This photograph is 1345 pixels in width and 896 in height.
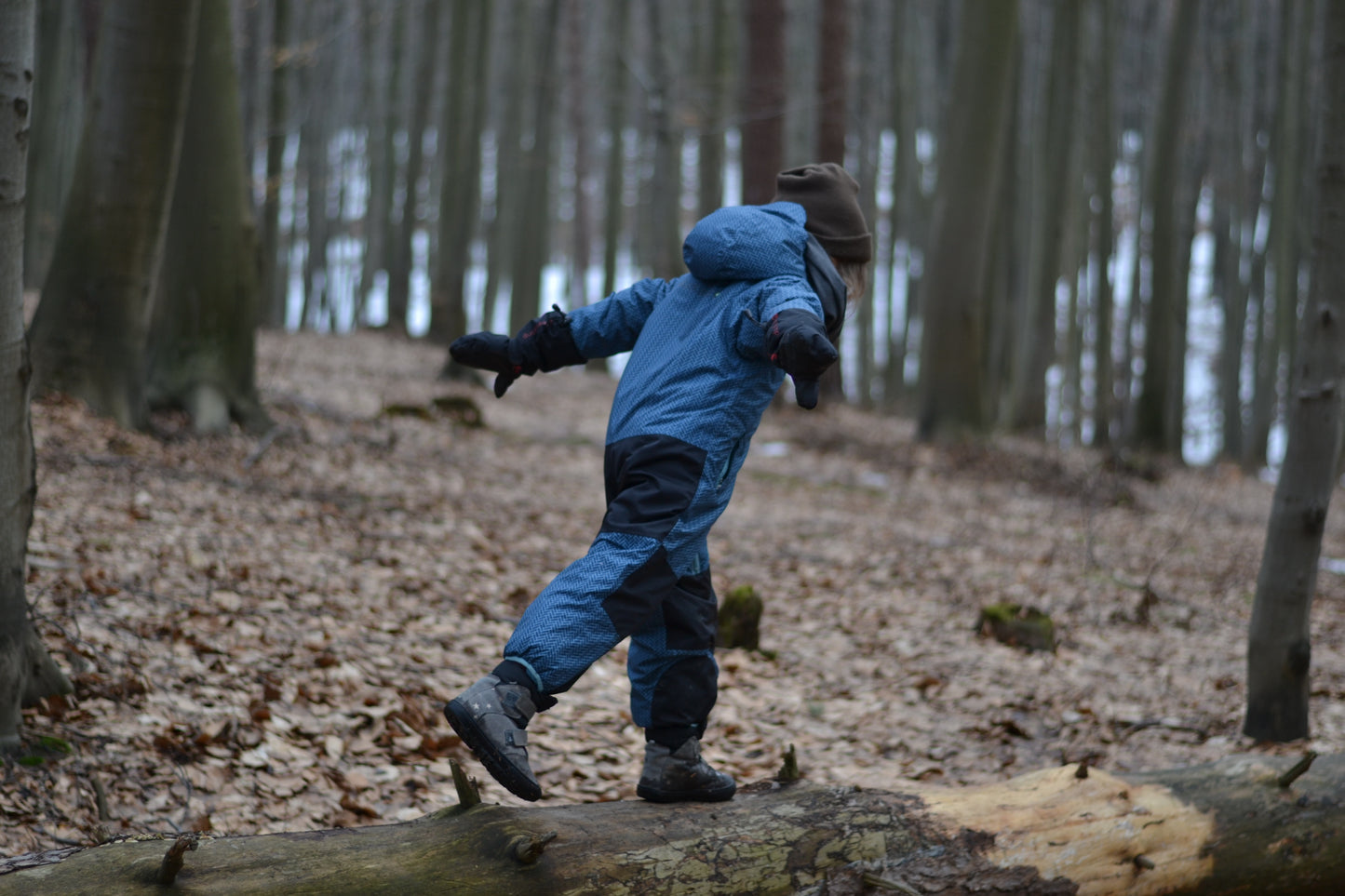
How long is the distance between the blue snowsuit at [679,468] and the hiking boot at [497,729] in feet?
0.33

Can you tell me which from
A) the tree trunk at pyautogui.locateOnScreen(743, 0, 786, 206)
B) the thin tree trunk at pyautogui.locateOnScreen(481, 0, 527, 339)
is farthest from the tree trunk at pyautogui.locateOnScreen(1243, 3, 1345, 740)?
the thin tree trunk at pyautogui.locateOnScreen(481, 0, 527, 339)

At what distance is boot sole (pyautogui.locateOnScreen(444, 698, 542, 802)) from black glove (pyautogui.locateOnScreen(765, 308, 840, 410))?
102 cm

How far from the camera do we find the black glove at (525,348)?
118 inches

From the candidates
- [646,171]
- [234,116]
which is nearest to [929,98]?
[646,171]

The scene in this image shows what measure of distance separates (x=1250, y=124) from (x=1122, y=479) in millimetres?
15210

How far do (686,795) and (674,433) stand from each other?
1002 millimetres

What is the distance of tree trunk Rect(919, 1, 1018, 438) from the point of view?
11.6 metres

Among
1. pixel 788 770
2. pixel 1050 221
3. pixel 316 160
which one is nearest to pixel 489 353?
pixel 788 770

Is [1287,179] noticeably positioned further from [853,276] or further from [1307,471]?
[853,276]

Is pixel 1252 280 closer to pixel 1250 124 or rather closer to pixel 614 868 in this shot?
pixel 1250 124

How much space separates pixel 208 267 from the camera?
7.75 m

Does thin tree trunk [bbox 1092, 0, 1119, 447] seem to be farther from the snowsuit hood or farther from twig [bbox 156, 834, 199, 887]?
twig [bbox 156, 834, 199, 887]

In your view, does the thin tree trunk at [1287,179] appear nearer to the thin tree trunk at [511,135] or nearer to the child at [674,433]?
the thin tree trunk at [511,135]

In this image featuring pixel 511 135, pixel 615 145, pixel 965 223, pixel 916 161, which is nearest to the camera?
pixel 965 223
